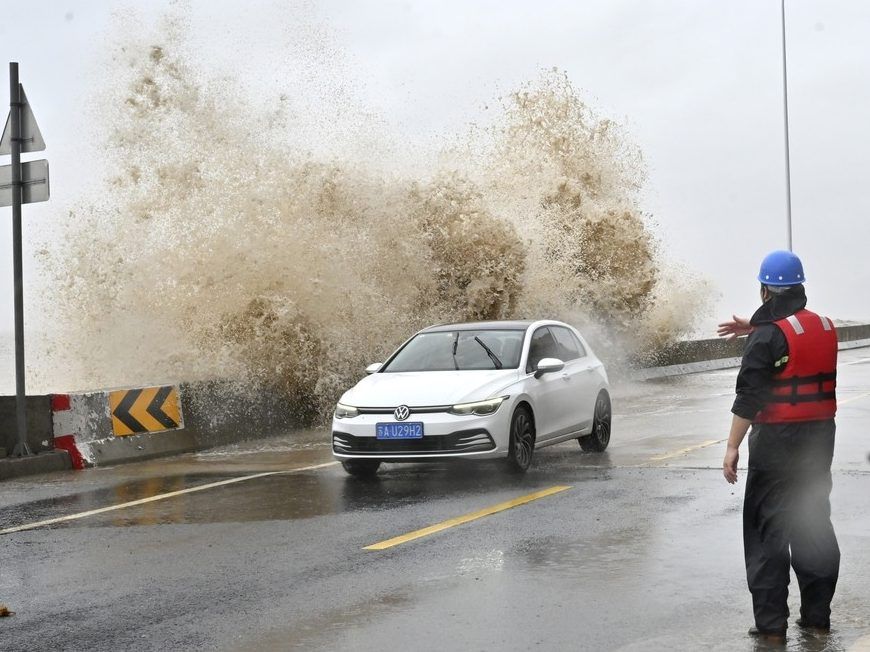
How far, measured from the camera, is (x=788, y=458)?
5828 millimetres

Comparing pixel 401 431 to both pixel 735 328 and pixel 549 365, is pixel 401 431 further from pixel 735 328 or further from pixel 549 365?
pixel 735 328

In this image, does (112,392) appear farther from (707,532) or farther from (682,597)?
(682,597)

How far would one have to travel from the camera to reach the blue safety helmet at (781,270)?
232 inches

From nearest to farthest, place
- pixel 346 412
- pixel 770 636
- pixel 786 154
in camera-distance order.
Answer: pixel 770 636, pixel 346 412, pixel 786 154

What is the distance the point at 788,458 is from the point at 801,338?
56cm

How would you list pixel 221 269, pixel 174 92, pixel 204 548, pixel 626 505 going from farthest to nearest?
pixel 174 92
pixel 221 269
pixel 626 505
pixel 204 548

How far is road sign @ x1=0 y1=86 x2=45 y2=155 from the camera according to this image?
14281mm

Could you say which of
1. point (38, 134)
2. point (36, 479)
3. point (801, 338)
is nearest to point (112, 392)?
point (36, 479)

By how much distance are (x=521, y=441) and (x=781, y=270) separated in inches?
245

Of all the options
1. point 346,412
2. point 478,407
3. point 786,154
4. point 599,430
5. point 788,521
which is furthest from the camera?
point 786,154

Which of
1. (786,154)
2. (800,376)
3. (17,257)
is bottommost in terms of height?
(800,376)

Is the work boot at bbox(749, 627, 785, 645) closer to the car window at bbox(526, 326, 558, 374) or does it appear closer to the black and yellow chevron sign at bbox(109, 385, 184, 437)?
the car window at bbox(526, 326, 558, 374)

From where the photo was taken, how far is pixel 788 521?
19.2 ft

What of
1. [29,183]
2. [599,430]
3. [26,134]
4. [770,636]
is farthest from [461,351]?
[770,636]
